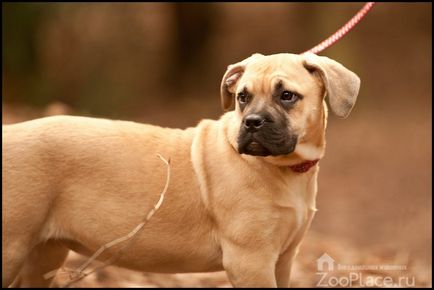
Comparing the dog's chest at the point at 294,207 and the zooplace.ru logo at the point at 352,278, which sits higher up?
the dog's chest at the point at 294,207

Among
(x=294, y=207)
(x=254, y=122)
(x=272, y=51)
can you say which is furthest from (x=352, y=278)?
(x=272, y=51)

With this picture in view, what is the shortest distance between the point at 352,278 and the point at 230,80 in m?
3.13

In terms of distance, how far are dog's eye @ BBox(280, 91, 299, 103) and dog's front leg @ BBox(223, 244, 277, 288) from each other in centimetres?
105

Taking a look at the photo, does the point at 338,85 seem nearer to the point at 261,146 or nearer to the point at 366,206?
the point at 261,146

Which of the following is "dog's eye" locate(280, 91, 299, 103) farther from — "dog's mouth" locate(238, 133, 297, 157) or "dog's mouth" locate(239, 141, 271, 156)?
"dog's mouth" locate(239, 141, 271, 156)

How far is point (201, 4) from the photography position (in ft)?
63.5

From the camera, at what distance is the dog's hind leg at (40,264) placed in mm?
5617

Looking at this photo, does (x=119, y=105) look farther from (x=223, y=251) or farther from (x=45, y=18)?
(x=223, y=251)

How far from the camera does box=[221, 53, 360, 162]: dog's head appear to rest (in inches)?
180

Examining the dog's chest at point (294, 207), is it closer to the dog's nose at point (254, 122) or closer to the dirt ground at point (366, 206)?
the dog's nose at point (254, 122)

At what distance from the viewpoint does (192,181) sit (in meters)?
5.10

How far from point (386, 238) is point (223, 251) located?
649 cm

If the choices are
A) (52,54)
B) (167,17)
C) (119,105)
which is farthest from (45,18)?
(167,17)

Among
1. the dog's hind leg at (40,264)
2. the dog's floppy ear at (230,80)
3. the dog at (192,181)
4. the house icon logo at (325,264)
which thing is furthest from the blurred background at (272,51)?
the dog's floppy ear at (230,80)
